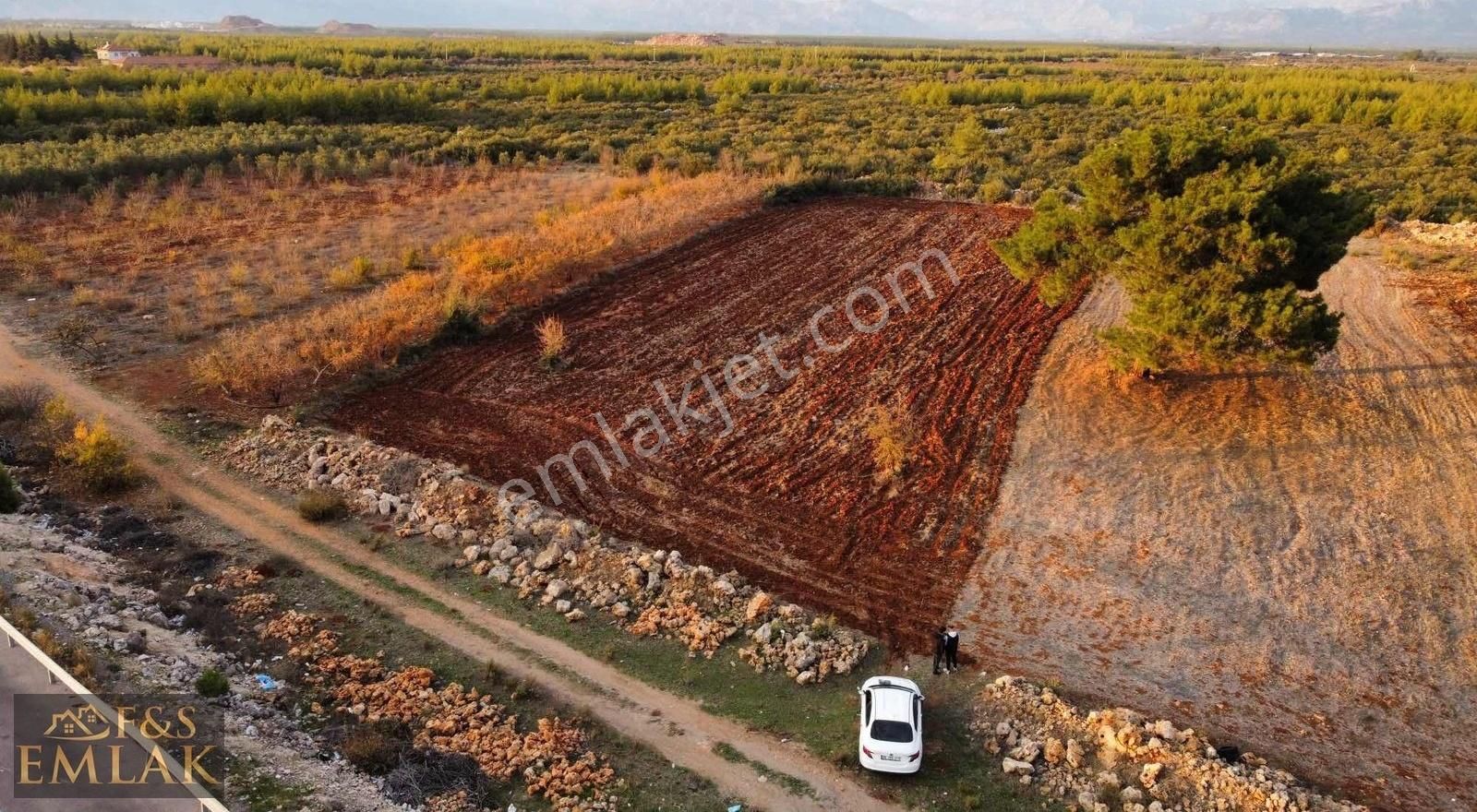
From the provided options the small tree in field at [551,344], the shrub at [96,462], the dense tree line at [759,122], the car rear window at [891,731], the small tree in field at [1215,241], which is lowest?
the car rear window at [891,731]

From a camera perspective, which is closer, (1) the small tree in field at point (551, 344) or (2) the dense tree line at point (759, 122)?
(1) the small tree in field at point (551, 344)

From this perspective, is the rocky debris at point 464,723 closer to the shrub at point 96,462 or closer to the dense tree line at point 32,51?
the shrub at point 96,462

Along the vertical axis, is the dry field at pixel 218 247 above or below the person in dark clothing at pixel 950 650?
above

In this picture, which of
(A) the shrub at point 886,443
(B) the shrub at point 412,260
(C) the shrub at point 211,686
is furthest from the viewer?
(B) the shrub at point 412,260

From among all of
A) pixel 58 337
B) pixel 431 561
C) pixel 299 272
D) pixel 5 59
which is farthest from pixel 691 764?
pixel 5 59

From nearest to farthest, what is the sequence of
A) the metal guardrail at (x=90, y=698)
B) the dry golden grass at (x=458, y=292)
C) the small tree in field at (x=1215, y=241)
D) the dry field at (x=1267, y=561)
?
1. the metal guardrail at (x=90, y=698)
2. the dry field at (x=1267, y=561)
3. the small tree in field at (x=1215, y=241)
4. the dry golden grass at (x=458, y=292)

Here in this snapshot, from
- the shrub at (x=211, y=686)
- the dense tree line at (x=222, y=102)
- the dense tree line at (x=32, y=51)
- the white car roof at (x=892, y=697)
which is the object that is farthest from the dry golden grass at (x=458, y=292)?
the dense tree line at (x=32, y=51)

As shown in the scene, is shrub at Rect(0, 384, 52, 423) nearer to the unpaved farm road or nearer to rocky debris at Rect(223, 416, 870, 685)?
the unpaved farm road
